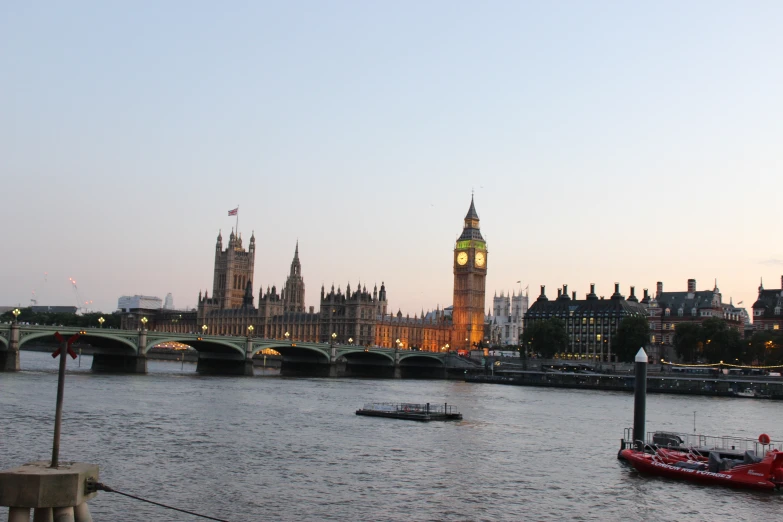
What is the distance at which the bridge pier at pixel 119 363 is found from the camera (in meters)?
104

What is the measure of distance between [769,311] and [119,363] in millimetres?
106132

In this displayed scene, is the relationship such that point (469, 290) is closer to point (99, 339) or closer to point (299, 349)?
point (299, 349)

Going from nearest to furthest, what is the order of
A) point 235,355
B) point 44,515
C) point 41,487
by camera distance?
point 41,487, point 44,515, point 235,355

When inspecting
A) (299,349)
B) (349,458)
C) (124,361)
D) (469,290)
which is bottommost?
(349,458)

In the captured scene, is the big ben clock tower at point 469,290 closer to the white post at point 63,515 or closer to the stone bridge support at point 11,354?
the stone bridge support at point 11,354

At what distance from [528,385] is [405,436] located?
72.1m

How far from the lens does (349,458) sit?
135 ft

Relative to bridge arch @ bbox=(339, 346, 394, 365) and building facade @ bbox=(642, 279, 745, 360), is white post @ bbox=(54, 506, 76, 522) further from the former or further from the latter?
building facade @ bbox=(642, 279, 745, 360)

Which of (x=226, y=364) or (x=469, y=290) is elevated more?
(x=469, y=290)

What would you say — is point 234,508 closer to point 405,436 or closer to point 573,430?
point 405,436

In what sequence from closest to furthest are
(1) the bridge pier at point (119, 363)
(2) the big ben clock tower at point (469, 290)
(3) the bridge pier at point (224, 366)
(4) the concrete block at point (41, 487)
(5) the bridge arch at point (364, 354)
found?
(4) the concrete block at point (41, 487)
(1) the bridge pier at point (119, 363)
(3) the bridge pier at point (224, 366)
(5) the bridge arch at point (364, 354)
(2) the big ben clock tower at point (469, 290)

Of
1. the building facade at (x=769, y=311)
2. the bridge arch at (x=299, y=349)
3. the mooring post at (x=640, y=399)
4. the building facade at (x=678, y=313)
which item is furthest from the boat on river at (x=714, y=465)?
the building facade at (x=678, y=313)

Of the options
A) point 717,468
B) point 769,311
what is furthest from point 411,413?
point 769,311

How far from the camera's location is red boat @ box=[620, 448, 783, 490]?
35.7m
